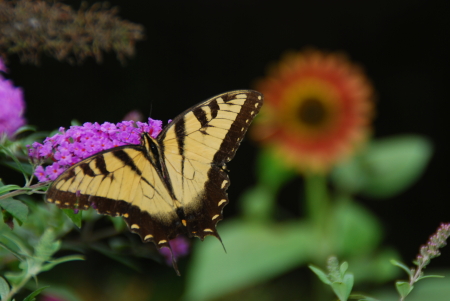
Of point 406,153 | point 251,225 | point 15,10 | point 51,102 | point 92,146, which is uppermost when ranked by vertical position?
point 15,10

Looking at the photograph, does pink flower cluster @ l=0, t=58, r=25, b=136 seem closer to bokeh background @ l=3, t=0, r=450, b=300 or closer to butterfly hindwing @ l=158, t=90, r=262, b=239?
butterfly hindwing @ l=158, t=90, r=262, b=239

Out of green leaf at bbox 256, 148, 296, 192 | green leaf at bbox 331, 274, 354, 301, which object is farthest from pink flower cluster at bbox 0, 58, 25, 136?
green leaf at bbox 256, 148, 296, 192

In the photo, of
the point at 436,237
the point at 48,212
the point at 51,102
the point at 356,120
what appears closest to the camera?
the point at 436,237

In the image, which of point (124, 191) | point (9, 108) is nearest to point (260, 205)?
point (124, 191)

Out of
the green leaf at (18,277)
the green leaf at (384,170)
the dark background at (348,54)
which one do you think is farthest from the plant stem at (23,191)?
the dark background at (348,54)

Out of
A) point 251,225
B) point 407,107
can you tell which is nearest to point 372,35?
point 407,107

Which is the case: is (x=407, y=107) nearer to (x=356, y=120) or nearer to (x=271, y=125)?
(x=356, y=120)
